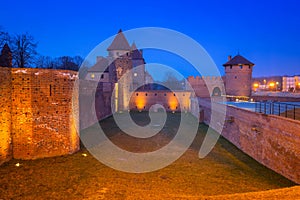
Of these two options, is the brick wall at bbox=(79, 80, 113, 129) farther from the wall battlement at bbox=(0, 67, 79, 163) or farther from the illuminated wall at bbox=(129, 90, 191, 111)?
the illuminated wall at bbox=(129, 90, 191, 111)

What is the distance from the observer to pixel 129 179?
777 centimetres

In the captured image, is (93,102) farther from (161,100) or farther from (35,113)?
(161,100)

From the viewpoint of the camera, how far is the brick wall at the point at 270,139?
776cm

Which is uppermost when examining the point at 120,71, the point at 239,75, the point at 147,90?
the point at 120,71

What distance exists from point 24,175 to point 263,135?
8816 millimetres

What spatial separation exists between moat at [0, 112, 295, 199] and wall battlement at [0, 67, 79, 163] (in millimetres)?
506

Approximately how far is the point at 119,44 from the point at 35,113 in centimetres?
2270

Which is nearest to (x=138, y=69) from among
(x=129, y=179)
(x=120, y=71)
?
(x=120, y=71)

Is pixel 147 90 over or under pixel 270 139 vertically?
over

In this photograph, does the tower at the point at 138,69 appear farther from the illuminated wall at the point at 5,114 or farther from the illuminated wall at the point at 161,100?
the illuminated wall at the point at 5,114

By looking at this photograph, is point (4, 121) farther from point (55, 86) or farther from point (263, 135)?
point (263, 135)

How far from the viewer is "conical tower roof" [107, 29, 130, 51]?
30.6 m

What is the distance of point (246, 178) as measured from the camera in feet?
26.5

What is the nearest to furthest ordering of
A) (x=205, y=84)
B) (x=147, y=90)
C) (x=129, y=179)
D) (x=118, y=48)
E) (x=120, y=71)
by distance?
(x=129, y=179) < (x=120, y=71) < (x=118, y=48) < (x=147, y=90) < (x=205, y=84)
